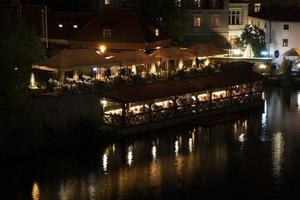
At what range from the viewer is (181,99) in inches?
2087

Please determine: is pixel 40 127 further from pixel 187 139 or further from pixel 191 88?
pixel 191 88

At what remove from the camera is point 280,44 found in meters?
77.2

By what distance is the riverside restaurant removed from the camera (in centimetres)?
4819

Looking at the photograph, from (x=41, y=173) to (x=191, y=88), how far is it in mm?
18385

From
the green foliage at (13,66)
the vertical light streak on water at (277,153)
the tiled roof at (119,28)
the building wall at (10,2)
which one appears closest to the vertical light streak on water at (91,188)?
the green foliage at (13,66)

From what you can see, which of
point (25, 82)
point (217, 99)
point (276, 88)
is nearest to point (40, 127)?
point (25, 82)

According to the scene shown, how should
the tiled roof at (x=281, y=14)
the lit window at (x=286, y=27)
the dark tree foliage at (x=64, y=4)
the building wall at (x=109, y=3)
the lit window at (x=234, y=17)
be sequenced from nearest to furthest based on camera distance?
the dark tree foliage at (x=64, y=4) < the building wall at (x=109, y=3) < the lit window at (x=286, y=27) < the tiled roof at (x=281, y=14) < the lit window at (x=234, y=17)

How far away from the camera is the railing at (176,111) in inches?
1882

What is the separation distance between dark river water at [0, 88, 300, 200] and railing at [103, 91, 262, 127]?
155cm

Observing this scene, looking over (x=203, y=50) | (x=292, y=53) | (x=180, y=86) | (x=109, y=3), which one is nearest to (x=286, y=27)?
(x=292, y=53)

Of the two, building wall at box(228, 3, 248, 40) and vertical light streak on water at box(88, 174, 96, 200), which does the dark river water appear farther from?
building wall at box(228, 3, 248, 40)

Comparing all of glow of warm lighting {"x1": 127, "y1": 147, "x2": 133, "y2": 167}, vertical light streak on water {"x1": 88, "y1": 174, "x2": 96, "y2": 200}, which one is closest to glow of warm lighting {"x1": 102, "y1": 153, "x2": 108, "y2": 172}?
glow of warm lighting {"x1": 127, "y1": 147, "x2": 133, "y2": 167}

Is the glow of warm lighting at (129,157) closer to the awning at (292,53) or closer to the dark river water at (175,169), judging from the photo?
the dark river water at (175,169)

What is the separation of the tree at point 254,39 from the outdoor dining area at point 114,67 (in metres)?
14.3
